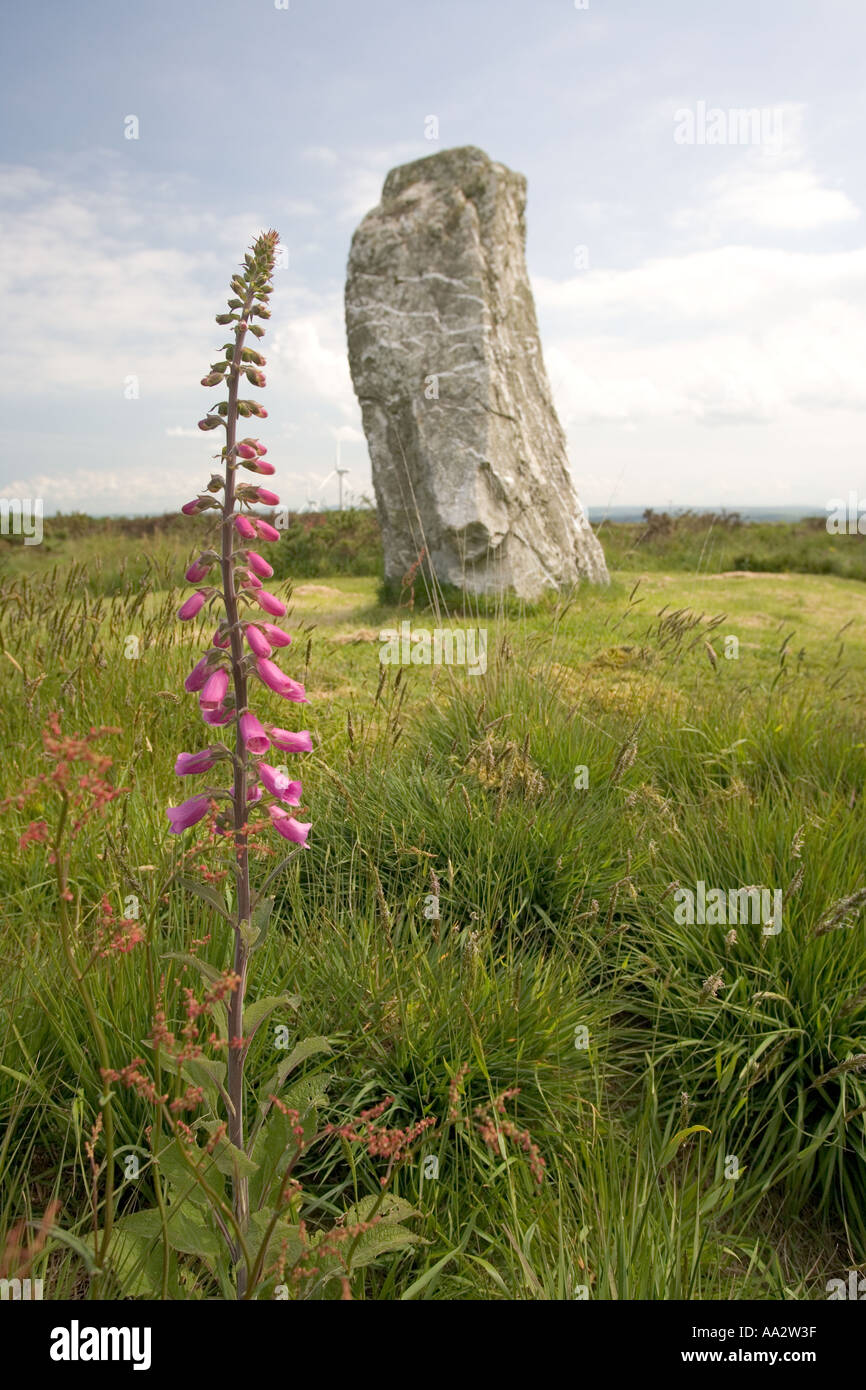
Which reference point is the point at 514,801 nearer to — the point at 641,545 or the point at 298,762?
the point at 298,762

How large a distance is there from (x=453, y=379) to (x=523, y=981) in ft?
25.8

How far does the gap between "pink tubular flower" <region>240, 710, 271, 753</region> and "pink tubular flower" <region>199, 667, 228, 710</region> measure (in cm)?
7

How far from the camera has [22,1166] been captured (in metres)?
2.31

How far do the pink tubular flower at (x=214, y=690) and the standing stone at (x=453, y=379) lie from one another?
730cm

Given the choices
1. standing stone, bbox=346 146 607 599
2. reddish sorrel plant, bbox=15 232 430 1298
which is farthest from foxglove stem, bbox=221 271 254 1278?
standing stone, bbox=346 146 607 599

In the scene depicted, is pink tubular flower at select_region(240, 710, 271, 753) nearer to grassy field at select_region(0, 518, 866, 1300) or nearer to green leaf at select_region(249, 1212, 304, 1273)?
grassy field at select_region(0, 518, 866, 1300)

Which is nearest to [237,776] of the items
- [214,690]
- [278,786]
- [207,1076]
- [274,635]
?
[278,786]

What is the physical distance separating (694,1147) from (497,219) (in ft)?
32.3

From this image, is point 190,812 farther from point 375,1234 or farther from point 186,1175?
point 375,1234

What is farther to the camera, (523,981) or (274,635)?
(523,981)

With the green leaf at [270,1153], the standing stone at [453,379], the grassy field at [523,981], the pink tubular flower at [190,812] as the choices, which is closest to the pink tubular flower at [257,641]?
the pink tubular flower at [190,812]

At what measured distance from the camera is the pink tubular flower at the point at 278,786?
1.65m

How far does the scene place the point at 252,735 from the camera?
1650mm
